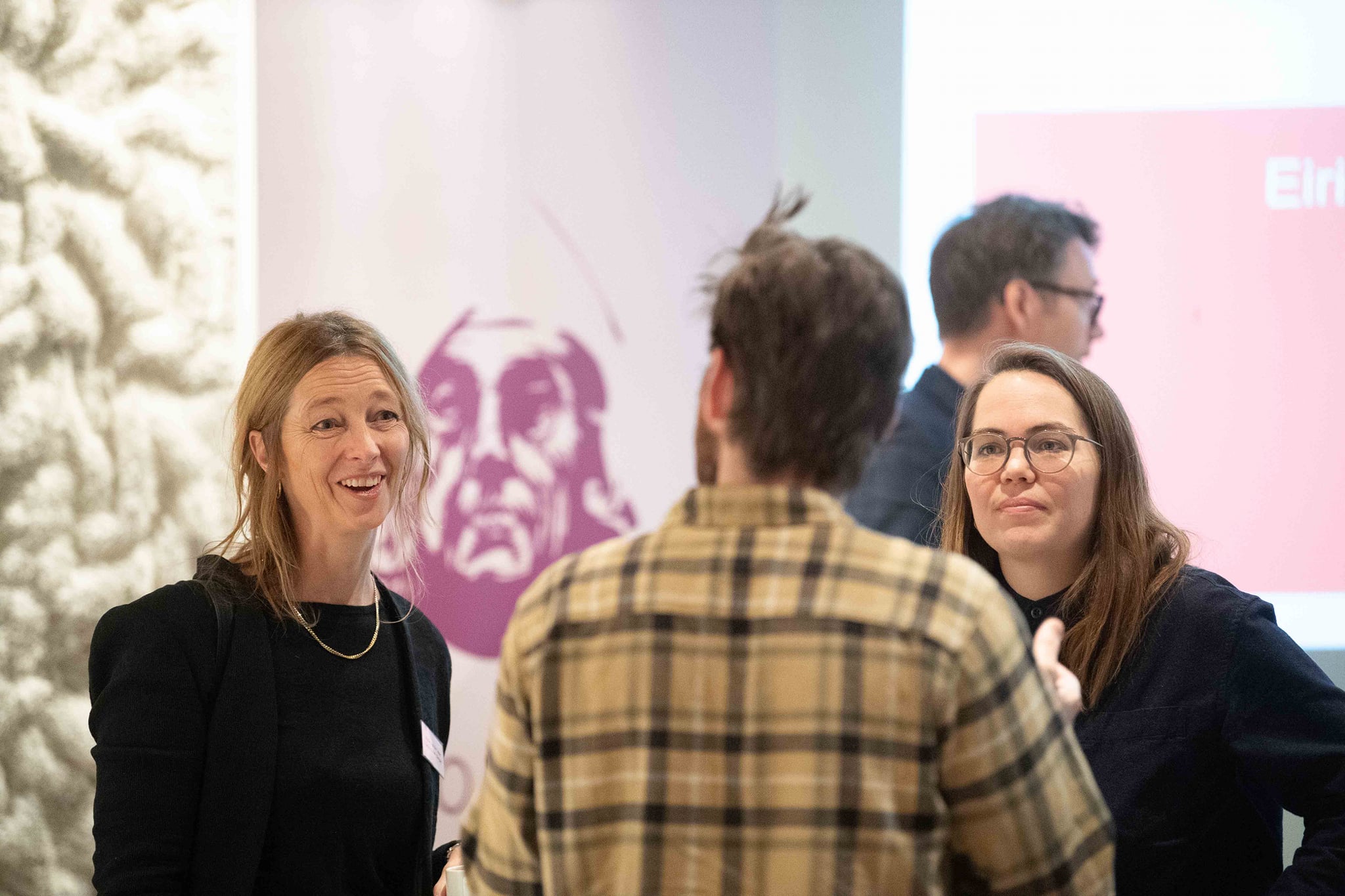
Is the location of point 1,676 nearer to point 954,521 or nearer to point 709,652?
point 954,521

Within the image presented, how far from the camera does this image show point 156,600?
1758 mm

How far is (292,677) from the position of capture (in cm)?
185

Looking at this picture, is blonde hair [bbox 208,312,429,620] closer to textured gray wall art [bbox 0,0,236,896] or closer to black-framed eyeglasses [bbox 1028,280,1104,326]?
textured gray wall art [bbox 0,0,236,896]

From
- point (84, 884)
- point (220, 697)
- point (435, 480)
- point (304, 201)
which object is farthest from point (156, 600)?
point (304, 201)

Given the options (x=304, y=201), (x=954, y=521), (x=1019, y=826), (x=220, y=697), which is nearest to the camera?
(x=1019, y=826)

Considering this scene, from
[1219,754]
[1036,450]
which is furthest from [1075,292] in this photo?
[1219,754]

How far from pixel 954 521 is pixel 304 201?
6.52 ft

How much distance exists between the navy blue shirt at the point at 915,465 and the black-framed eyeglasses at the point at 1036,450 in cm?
94

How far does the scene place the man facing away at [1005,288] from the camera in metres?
3.03

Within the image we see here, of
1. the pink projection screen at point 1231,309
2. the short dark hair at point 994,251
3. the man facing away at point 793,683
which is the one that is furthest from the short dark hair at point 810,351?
the pink projection screen at point 1231,309

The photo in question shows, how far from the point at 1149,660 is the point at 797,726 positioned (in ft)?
2.90

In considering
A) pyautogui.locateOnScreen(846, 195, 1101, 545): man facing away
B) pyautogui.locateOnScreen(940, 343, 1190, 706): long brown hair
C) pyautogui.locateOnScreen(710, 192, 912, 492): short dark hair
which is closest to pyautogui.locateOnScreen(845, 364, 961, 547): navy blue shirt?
pyautogui.locateOnScreen(846, 195, 1101, 545): man facing away

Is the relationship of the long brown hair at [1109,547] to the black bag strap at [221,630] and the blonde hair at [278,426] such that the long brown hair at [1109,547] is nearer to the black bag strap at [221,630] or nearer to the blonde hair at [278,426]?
the blonde hair at [278,426]

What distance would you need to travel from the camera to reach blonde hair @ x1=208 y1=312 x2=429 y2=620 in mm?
1923
